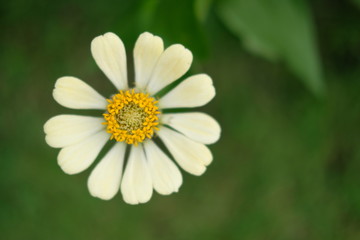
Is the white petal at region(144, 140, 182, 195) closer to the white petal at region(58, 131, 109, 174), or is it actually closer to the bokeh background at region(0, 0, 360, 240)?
the white petal at region(58, 131, 109, 174)

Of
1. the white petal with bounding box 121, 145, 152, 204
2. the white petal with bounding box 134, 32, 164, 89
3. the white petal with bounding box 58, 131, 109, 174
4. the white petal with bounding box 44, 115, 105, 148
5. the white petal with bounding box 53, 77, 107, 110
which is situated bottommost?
the white petal with bounding box 121, 145, 152, 204

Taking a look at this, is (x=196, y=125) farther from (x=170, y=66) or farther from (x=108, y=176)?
(x=108, y=176)

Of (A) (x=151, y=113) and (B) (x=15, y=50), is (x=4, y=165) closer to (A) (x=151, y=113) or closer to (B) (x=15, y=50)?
(B) (x=15, y=50)

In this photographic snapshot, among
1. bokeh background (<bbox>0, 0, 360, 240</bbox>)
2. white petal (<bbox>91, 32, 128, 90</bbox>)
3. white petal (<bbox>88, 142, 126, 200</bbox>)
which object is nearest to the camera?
white petal (<bbox>91, 32, 128, 90</bbox>)

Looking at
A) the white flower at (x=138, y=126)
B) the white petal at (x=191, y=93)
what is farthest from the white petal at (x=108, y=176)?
the white petal at (x=191, y=93)

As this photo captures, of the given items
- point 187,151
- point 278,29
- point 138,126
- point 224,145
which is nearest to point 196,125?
point 187,151

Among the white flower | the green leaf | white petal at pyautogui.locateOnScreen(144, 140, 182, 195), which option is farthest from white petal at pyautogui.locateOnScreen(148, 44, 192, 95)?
the green leaf
